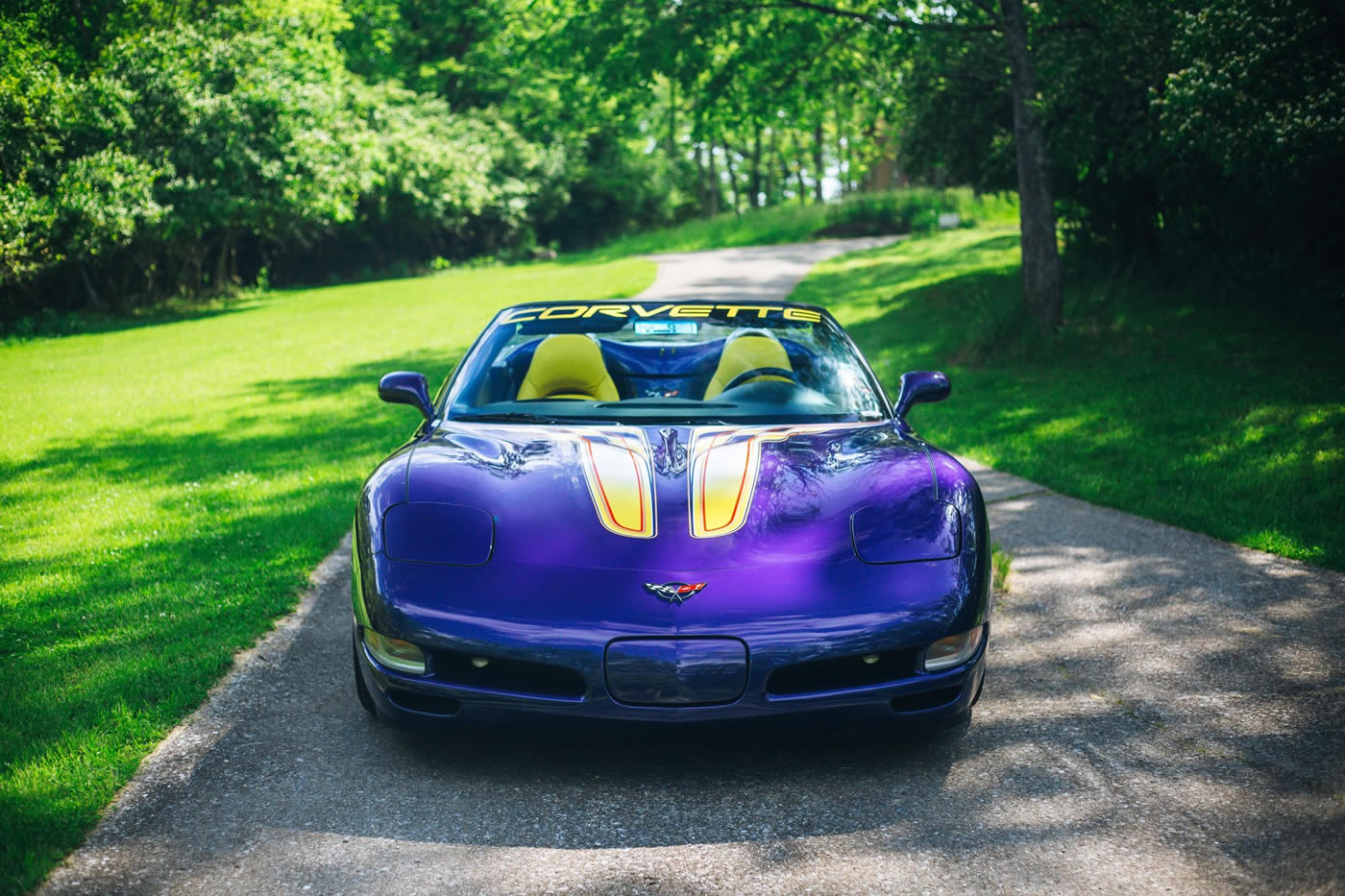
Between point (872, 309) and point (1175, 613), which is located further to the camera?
point (872, 309)

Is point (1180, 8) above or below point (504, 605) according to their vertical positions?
above

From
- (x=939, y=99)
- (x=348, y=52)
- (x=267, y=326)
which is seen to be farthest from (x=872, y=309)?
(x=348, y=52)

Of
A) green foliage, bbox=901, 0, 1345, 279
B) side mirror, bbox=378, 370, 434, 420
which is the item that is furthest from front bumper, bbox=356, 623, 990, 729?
green foliage, bbox=901, 0, 1345, 279

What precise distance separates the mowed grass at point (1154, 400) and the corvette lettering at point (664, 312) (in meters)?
2.73

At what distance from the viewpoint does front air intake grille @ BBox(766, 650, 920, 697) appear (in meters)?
2.94

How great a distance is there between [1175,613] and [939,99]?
1222 centimetres

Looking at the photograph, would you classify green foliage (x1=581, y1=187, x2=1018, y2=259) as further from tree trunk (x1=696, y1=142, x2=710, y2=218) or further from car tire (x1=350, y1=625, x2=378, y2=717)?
car tire (x1=350, y1=625, x2=378, y2=717)

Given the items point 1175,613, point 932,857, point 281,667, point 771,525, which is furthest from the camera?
point 1175,613

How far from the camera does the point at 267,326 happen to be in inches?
800

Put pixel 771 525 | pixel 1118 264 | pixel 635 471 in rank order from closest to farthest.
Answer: pixel 771 525 < pixel 635 471 < pixel 1118 264

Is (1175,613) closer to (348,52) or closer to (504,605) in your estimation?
(504,605)

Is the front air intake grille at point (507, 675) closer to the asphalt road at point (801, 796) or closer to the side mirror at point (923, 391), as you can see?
the asphalt road at point (801, 796)

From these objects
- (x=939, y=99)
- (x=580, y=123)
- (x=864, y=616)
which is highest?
(x=580, y=123)

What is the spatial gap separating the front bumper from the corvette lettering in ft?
7.10
